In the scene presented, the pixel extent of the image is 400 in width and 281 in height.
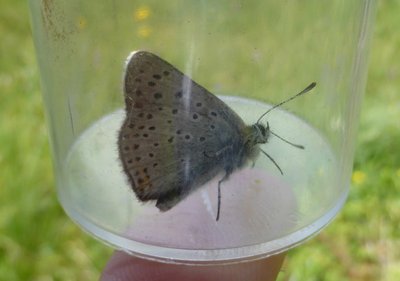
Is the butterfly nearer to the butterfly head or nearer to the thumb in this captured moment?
the butterfly head

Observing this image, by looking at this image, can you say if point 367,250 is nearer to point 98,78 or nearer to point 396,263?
point 396,263

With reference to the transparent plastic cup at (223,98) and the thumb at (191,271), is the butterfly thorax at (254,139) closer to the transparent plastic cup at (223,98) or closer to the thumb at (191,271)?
the transparent plastic cup at (223,98)

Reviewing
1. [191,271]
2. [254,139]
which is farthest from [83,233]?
[254,139]

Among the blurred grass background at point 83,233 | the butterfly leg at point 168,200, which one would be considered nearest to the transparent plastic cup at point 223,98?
the butterfly leg at point 168,200

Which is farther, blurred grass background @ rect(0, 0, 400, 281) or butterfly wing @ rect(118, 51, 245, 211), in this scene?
blurred grass background @ rect(0, 0, 400, 281)

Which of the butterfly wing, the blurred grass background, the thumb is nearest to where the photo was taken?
the butterfly wing

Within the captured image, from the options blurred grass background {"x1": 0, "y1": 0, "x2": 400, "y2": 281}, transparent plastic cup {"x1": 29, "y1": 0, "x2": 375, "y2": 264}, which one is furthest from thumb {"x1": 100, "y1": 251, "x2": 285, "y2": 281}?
blurred grass background {"x1": 0, "y1": 0, "x2": 400, "y2": 281}
